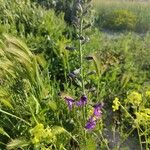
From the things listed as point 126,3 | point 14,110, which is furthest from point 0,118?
point 126,3

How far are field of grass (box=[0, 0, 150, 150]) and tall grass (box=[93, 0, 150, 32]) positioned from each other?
1.59m

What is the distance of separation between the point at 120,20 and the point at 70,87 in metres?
3.43

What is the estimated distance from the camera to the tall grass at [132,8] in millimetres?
7996

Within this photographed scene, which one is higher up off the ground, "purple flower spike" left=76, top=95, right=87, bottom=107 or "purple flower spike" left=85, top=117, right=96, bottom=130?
"purple flower spike" left=76, top=95, right=87, bottom=107

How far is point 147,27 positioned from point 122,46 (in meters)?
2.26

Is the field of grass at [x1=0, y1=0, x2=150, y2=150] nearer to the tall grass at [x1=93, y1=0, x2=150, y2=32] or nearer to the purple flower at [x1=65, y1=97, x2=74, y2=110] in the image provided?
the purple flower at [x1=65, y1=97, x2=74, y2=110]

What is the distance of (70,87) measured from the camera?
485 cm

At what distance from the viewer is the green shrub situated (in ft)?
26.2

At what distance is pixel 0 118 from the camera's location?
13.6 feet

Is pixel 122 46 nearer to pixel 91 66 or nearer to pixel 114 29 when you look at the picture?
pixel 91 66

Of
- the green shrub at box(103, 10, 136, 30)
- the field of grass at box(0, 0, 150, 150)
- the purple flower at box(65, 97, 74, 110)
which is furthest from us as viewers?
the green shrub at box(103, 10, 136, 30)

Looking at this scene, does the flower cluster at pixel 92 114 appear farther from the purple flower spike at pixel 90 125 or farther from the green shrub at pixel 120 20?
the green shrub at pixel 120 20

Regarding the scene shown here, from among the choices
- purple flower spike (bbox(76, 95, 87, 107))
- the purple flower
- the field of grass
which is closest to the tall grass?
the field of grass

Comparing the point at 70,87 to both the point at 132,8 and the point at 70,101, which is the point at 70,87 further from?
the point at 132,8
